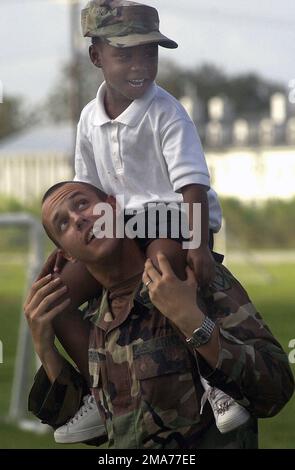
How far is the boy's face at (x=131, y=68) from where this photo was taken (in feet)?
8.62

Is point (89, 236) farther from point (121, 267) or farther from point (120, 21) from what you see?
point (120, 21)

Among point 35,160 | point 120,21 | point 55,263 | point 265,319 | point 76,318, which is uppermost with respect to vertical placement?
point 120,21

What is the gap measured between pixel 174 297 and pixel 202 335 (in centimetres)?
9

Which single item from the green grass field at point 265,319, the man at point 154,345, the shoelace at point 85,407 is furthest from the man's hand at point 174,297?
the green grass field at point 265,319

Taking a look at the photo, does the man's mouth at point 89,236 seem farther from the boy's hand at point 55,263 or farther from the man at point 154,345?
the boy's hand at point 55,263

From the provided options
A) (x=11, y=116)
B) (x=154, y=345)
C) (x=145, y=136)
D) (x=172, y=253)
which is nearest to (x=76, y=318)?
(x=154, y=345)

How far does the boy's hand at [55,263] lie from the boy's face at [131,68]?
1.15 ft

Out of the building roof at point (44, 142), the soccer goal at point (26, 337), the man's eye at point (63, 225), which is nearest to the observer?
the man's eye at point (63, 225)

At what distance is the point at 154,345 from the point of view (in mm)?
2695

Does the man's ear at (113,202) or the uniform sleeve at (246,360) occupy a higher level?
the man's ear at (113,202)

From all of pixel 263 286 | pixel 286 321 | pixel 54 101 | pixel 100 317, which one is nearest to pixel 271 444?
pixel 100 317

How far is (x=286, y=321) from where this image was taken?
18.2 meters

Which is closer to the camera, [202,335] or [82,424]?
[202,335]
